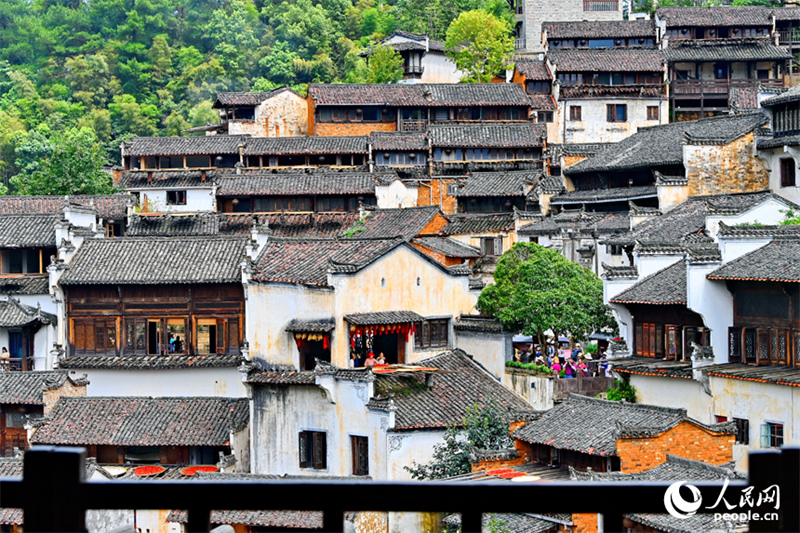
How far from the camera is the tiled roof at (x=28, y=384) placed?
34500 mm

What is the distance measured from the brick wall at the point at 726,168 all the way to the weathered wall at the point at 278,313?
16.1 m

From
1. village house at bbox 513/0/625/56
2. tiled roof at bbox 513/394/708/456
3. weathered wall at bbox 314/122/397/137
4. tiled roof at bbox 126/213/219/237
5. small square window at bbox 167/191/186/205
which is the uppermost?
village house at bbox 513/0/625/56

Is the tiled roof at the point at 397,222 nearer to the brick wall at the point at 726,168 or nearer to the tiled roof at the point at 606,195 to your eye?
the tiled roof at the point at 606,195

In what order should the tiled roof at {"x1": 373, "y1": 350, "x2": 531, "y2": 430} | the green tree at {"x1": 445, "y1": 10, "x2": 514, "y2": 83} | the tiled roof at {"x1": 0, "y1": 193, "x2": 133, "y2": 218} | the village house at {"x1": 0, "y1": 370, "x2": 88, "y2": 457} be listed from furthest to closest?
the green tree at {"x1": 445, "y1": 10, "x2": 514, "y2": 83}
the tiled roof at {"x1": 0, "y1": 193, "x2": 133, "y2": 218}
the village house at {"x1": 0, "y1": 370, "x2": 88, "y2": 457}
the tiled roof at {"x1": 373, "y1": 350, "x2": 531, "y2": 430}

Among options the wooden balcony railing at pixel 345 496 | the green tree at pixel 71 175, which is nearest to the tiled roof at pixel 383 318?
the wooden balcony railing at pixel 345 496

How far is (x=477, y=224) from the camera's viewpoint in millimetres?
50125

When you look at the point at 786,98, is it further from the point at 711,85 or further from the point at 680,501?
the point at 680,501

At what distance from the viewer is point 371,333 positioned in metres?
32.2

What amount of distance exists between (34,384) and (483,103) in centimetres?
3257

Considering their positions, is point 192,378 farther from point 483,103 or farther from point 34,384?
point 483,103

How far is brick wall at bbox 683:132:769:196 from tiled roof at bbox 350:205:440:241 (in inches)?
413

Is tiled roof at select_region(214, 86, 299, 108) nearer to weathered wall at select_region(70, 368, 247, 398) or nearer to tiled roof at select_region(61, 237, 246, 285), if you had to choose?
tiled roof at select_region(61, 237, 246, 285)

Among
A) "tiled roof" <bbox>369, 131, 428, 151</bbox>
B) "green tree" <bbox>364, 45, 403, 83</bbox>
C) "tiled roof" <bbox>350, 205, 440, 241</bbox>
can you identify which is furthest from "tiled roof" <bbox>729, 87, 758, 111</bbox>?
"green tree" <bbox>364, 45, 403, 83</bbox>

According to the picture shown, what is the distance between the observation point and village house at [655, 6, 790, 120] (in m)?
64.4
